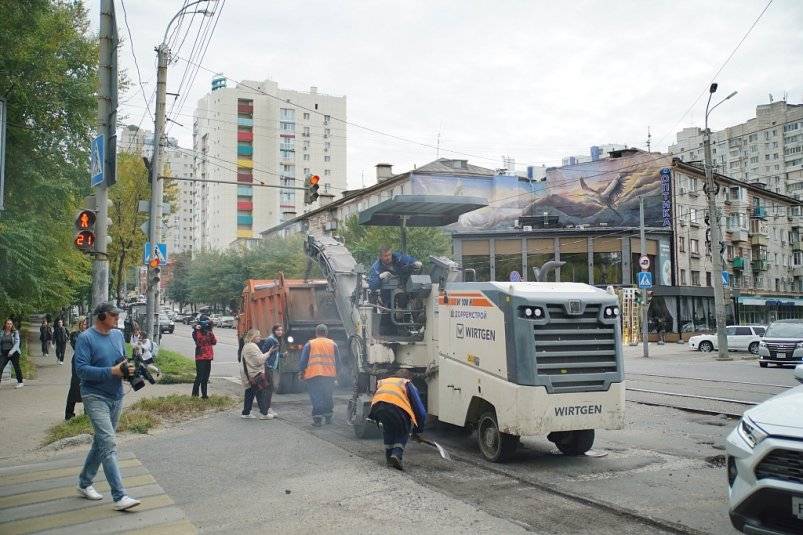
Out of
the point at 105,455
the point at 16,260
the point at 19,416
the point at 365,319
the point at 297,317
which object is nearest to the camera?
the point at 105,455

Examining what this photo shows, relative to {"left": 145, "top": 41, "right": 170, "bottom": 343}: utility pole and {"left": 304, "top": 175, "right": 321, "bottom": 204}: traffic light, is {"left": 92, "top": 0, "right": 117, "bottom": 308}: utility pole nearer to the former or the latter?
{"left": 304, "top": 175, "right": 321, "bottom": 204}: traffic light

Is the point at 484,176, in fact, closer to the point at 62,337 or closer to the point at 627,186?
the point at 627,186

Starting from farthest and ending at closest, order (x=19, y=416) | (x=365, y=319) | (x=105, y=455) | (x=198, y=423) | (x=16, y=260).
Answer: (x=16, y=260) < (x=19, y=416) < (x=198, y=423) < (x=365, y=319) < (x=105, y=455)

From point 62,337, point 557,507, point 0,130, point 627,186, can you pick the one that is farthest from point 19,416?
point 627,186

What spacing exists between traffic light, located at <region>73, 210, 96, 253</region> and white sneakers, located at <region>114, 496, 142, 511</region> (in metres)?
5.17

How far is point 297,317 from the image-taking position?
15953mm

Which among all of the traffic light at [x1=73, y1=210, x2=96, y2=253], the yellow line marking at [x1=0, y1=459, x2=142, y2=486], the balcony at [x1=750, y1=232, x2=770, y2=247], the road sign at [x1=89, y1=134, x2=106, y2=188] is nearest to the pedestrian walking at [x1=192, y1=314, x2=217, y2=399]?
the traffic light at [x1=73, y1=210, x2=96, y2=253]

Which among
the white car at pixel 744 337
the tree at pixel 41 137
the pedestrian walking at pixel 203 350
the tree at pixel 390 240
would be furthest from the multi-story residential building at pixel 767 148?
the pedestrian walking at pixel 203 350

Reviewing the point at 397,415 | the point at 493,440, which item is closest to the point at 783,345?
the point at 493,440

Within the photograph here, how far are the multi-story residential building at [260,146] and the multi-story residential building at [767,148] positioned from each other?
49.3m

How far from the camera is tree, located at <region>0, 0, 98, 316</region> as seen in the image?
710 inches

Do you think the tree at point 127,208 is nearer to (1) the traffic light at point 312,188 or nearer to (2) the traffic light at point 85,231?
(1) the traffic light at point 312,188

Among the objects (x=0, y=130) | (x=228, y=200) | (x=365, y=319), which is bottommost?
(x=365, y=319)

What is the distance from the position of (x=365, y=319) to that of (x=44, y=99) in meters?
13.8
